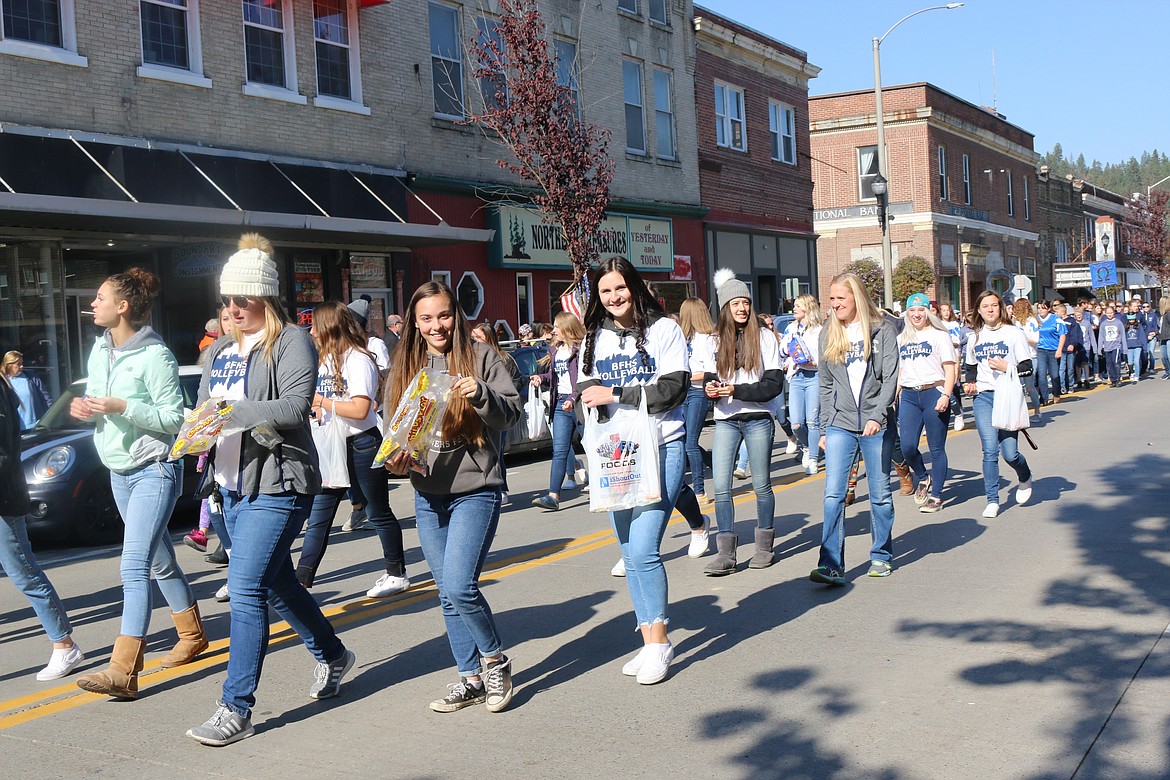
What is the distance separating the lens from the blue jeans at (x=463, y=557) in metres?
4.94

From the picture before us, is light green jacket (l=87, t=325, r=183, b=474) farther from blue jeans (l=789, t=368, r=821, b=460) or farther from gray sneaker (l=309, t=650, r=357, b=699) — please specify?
blue jeans (l=789, t=368, r=821, b=460)

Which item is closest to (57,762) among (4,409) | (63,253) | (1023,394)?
(4,409)

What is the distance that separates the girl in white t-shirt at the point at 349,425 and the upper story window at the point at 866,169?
Answer: 3879 cm

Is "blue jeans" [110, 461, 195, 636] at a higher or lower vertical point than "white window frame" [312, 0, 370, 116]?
lower

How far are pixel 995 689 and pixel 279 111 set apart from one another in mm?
15733

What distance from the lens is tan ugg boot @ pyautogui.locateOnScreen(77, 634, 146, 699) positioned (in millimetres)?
5352

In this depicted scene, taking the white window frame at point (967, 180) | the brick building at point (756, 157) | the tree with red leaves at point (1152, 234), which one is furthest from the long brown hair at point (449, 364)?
the tree with red leaves at point (1152, 234)

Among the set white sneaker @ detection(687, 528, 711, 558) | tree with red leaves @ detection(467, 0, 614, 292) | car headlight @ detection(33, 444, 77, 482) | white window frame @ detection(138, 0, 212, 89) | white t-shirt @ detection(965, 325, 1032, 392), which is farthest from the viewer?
tree with red leaves @ detection(467, 0, 614, 292)

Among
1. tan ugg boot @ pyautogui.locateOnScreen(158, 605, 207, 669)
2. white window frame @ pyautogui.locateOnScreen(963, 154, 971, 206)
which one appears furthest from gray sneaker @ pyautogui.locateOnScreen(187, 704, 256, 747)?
white window frame @ pyautogui.locateOnScreen(963, 154, 971, 206)

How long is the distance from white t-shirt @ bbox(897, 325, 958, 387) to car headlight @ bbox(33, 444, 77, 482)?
7.18m

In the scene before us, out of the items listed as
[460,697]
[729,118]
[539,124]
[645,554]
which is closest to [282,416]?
[460,697]

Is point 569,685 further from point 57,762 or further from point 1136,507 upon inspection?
point 1136,507

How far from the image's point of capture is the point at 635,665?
5.55 m

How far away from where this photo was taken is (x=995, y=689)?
16.8ft
